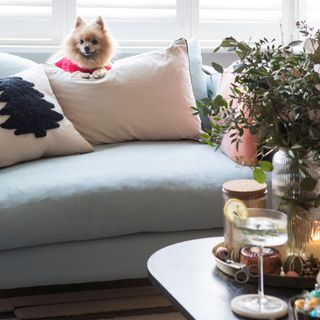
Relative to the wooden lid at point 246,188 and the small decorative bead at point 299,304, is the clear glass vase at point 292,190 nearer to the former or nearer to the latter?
the wooden lid at point 246,188

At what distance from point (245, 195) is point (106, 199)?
667 millimetres

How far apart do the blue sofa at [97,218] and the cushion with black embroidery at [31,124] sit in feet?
0.45

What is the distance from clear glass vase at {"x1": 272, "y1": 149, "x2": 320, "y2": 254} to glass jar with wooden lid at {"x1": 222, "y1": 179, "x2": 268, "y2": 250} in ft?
0.17

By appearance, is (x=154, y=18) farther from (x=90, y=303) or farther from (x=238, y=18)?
(x=90, y=303)

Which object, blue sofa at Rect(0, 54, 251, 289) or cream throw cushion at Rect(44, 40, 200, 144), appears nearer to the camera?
blue sofa at Rect(0, 54, 251, 289)

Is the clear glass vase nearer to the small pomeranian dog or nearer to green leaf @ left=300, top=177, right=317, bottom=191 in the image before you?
green leaf @ left=300, top=177, right=317, bottom=191

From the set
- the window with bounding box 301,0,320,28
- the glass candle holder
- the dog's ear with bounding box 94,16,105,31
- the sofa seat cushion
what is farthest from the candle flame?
the window with bounding box 301,0,320,28

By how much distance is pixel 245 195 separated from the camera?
1.43 meters

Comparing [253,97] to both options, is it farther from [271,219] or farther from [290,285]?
[290,285]

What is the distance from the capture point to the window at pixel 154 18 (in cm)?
315

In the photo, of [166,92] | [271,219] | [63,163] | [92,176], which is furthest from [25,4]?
[271,219]

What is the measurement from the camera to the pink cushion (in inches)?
84.8

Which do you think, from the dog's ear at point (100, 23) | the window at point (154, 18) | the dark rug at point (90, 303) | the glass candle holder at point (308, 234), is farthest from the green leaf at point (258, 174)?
the window at point (154, 18)

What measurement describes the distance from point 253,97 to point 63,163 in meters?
1.07
